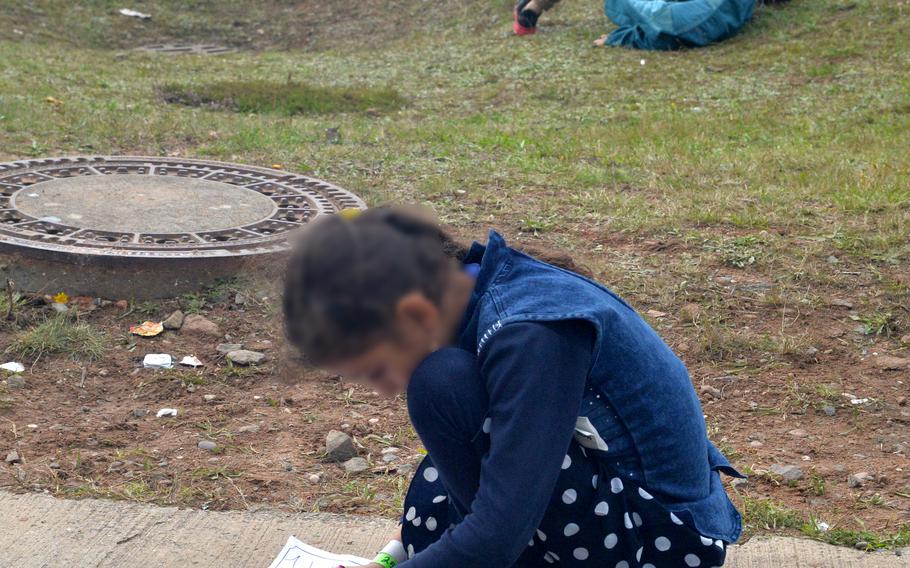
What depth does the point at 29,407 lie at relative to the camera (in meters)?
2.94

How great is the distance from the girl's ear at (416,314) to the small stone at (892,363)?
2.19m

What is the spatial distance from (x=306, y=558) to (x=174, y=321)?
1453 millimetres

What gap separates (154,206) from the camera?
405cm

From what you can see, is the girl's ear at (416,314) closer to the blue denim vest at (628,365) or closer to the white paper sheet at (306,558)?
the blue denim vest at (628,365)

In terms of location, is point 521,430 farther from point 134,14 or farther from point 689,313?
point 134,14

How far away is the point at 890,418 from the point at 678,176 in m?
2.51

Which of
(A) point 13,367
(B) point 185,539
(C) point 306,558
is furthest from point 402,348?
(A) point 13,367

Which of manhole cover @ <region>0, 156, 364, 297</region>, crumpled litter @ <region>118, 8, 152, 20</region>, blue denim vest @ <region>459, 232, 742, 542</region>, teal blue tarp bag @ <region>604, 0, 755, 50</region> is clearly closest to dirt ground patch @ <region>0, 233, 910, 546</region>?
manhole cover @ <region>0, 156, 364, 297</region>

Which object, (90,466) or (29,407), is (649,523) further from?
(29,407)

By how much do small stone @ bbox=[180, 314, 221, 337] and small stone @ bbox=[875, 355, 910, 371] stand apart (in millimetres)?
2154

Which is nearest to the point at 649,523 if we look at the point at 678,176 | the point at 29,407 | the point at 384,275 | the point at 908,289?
the point at 384,275

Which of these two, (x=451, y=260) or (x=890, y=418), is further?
(x=890, y=418)

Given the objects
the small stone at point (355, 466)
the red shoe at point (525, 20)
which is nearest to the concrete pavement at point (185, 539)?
the small stone at point (355, 466)

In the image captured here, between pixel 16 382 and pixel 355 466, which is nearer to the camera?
pixel 355 466
